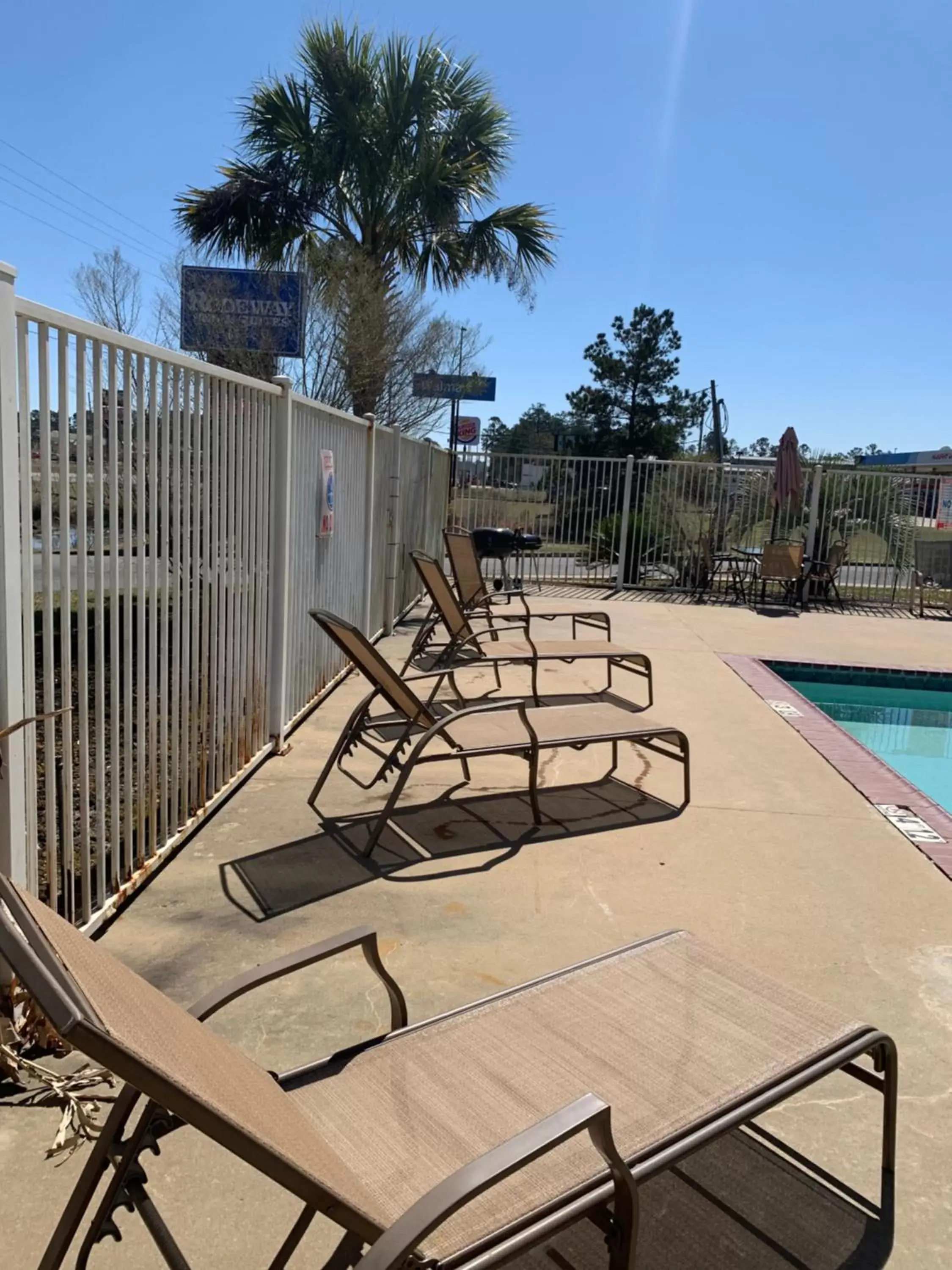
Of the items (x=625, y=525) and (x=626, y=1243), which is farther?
(x=625, y=525)

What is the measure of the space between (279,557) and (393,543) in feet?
13.4

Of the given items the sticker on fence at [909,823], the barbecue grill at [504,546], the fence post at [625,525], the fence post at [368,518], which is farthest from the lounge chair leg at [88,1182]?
the fence post at [625,525]

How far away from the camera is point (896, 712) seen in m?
8.19

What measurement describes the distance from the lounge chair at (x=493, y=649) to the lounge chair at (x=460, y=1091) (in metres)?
3.59

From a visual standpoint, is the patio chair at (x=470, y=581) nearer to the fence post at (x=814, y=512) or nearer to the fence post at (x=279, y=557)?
the fence post at (x=279, y=557)

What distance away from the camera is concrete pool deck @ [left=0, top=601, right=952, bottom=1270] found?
2.07m

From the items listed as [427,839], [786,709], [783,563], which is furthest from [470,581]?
[783,563]

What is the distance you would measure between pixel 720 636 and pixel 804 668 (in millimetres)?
1620

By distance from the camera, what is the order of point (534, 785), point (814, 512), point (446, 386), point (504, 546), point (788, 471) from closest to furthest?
1. point (534, 785)
2. point (504, 546)
3. point (788, 471)
4. point (814, 512)
5. point (446, 386)

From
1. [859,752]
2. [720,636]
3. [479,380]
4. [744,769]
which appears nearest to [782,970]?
[744,769]

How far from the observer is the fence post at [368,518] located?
25.0 feet

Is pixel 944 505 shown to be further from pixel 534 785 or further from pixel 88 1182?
pixel 88 1182

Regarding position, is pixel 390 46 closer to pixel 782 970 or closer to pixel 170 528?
pixel 170 528

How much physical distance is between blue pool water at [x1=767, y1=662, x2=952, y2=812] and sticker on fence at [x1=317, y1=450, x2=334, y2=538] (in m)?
4.10
